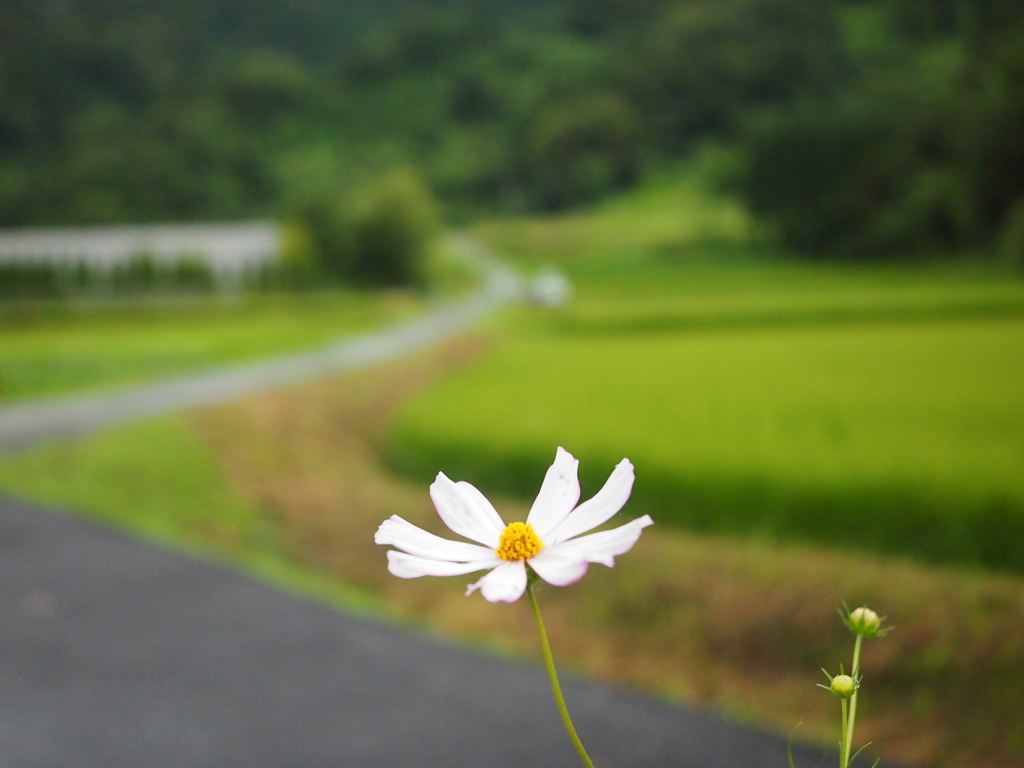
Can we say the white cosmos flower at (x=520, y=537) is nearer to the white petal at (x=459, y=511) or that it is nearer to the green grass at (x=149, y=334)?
the white petal at (x=459, y=511)

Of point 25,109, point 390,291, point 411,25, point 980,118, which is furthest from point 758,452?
point 390,291

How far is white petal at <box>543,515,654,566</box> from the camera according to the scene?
19 cm

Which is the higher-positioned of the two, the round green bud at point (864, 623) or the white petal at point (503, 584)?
the white petal at point (503, 584)

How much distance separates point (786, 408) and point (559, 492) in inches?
82.9

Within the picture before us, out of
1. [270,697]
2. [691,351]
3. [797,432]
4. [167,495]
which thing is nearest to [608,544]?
[797,432]

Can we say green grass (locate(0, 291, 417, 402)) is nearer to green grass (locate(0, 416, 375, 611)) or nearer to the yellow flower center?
green grass (locate(0, 416, 375, 611))

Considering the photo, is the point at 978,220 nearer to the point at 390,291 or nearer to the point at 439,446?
the point at 439,446

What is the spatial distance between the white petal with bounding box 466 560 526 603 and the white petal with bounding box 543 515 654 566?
0.01 meters

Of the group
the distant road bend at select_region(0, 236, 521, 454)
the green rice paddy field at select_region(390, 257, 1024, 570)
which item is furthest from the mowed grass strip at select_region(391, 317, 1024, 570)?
the distant road bend at select_region(0, 236, 521, 454)

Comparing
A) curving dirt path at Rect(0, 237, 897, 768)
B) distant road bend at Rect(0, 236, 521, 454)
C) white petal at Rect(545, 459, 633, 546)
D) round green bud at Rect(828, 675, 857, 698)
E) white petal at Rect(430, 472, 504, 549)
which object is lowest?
distant road bend at Rect(0, 236, 521, 454)

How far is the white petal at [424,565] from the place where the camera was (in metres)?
0.21

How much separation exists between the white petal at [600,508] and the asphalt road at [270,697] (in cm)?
178

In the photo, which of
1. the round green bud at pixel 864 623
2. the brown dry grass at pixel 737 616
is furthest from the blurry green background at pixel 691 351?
the round green bud at pixel 864 623

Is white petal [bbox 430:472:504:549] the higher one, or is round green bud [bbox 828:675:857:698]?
white petal [bbox 430:472:504:549]
